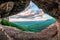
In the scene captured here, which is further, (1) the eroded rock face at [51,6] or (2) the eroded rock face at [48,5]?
(1) the eroded rock face at [51,6]

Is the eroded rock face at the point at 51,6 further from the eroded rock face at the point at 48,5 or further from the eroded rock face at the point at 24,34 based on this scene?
the eroded rock face at the point at 24,34

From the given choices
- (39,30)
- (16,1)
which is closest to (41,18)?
(39,30)

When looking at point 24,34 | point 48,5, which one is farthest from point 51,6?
point 24,34

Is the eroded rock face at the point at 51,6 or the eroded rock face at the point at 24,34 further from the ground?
the eroded rock face at the point at 51,6

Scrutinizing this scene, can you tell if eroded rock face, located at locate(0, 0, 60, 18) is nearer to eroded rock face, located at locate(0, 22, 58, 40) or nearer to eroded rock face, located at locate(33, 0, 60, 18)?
eroded rock face, located at locate(33, 0, 60, 18)

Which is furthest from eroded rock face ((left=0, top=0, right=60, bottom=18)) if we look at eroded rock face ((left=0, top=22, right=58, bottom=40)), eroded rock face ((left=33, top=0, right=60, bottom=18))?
eroded rock face ((left=0, top=22, right=58, bottom=40))

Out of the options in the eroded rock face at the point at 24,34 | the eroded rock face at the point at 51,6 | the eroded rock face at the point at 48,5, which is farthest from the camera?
the eroded rock face at the point at 51,6

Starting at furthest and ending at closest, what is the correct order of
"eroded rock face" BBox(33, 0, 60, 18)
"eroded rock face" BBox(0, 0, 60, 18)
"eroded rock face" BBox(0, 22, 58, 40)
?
"eroded rock face" BBox(33, 0, 60, 18), "eroded rock face" BBox(0, 0, 60, 18), "eroded rock face" BBox(0, 22, 58, 40)

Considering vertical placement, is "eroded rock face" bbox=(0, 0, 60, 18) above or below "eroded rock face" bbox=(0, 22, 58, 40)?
above

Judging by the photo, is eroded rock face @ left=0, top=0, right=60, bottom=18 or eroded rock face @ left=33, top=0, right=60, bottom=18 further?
eroded rock face @ left=33, top=0, right=60, bottom=18

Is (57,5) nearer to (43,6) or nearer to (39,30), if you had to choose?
(43,6)

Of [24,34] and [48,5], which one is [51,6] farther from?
[24,34]

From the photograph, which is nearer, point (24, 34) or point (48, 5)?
point (24, 34)

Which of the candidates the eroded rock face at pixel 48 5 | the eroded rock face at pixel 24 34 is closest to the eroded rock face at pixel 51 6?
the eroded rock face at pixel 48 5
